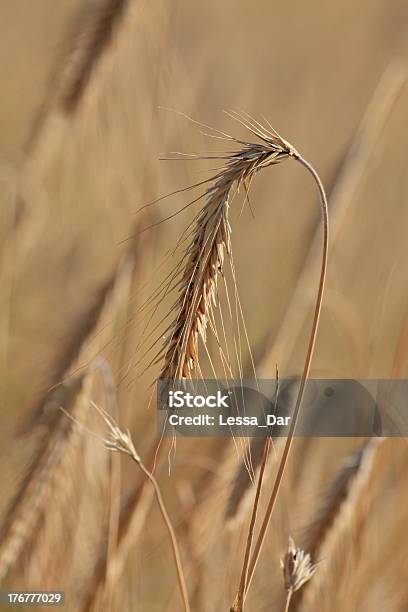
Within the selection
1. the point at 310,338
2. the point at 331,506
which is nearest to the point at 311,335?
the point at 310,338

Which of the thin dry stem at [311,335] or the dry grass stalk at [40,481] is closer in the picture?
the thin dry stem at [311,335]

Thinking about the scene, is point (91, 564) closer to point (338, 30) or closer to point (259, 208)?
point (259, 208)

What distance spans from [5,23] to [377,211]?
715 millimetres

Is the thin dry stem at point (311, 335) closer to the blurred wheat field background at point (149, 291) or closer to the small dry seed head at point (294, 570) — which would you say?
the small dry seed head at point (294, 570)

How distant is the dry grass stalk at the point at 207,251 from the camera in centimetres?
59

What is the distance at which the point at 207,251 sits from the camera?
60cm

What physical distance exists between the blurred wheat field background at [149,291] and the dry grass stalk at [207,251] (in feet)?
1.21

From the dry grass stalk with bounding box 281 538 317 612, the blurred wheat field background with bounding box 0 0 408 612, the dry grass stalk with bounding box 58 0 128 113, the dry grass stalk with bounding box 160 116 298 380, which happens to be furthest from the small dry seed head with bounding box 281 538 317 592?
the dry grass stalk with bounding box 58 0 128 113

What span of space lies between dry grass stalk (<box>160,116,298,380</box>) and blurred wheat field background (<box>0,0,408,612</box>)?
0.37m

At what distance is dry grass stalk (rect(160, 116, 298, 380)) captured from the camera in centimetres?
59

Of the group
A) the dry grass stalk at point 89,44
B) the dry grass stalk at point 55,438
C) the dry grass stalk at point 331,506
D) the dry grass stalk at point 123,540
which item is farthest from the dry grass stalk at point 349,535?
the dry grass stalk at point 89,44

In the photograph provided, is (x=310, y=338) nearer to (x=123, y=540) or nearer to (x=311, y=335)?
(x=311, y=335)

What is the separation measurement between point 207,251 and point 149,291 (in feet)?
1.69

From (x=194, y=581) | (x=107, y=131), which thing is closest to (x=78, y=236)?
(x=107, y=131)
